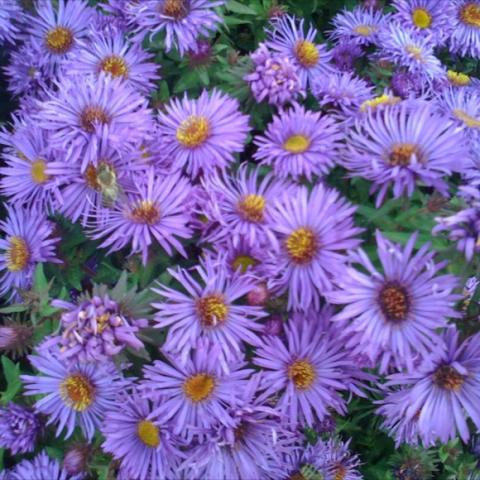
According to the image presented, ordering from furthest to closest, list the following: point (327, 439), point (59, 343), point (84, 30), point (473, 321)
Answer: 1. point (84, 30)
2. point (327, 439)
3. point (473, 321)
4. point (59, 343)

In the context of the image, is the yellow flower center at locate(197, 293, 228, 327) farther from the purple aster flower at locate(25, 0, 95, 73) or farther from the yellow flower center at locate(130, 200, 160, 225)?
the purple aster flower at locate(25, 0, 95, 73)

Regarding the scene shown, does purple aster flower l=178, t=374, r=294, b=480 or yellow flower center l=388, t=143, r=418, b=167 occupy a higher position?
yellow flower center l=388, t=143, r=418, b=167

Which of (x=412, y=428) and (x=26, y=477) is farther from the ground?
(x=412, y=428)

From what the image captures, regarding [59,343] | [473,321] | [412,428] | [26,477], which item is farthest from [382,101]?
[26,477]

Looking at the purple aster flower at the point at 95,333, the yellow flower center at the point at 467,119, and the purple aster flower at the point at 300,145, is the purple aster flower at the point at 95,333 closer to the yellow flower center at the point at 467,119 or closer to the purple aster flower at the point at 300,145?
the purple aster flower at the point at 300,145

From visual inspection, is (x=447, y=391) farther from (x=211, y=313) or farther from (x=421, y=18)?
(x=421, y=18)

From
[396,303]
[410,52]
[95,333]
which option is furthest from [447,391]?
[410,52]

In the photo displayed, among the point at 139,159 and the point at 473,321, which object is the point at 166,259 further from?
the point at 473,321

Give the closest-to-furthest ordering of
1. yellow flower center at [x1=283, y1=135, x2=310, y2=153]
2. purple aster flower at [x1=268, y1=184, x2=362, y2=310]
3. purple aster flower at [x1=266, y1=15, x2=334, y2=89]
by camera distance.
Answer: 1. purple aster flower at [x1=268, y1=184, x2=362, y2=310]
2. yellow flower center at [x1=283, y1=135, x2=310, y2=153]
3. purple aster flower at [x1=266, y1=15, x2=334, y2=89]

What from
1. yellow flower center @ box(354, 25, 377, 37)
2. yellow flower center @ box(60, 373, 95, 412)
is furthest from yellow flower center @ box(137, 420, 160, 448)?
yellow flower center @ box(354, 25, 377, 37)
